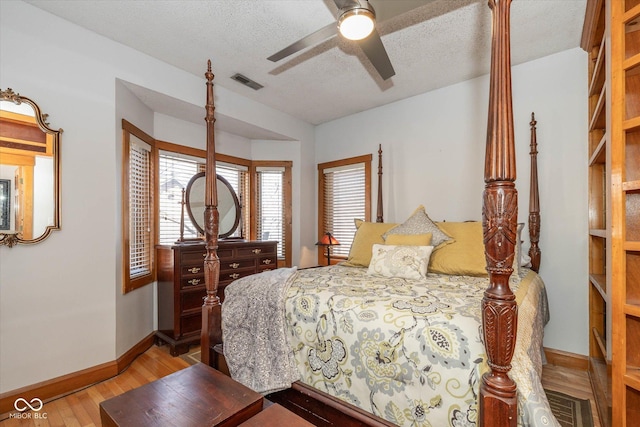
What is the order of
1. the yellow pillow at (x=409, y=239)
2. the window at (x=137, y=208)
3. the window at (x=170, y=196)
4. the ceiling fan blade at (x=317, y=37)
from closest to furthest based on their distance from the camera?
1. the ceiling fan blade at (x=317, y=37)
2. the yellow pillow at (x=409, y=239)
3. the window at (x=137, y=208)
4. the window at (x=170, y=196)

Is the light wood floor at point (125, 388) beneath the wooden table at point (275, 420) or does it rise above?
beneath

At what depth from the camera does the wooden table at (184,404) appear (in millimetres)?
1192

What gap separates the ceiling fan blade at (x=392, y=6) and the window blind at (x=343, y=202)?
237 cm

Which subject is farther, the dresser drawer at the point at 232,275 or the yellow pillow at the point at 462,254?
the dresser drawer at the point at 232,275

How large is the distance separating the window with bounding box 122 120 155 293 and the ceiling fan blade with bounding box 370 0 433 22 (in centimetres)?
228

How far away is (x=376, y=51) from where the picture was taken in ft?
6.40

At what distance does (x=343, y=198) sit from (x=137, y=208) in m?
2.46

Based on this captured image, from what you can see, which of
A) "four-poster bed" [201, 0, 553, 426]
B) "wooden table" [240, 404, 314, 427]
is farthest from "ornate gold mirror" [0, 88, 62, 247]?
"four-poster bed" [201, 0, 553, 426]

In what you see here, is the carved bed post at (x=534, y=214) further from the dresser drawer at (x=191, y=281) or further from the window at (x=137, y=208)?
the window at (x=137, y=208)

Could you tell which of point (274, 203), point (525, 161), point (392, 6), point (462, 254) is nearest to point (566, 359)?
point (462, 254)

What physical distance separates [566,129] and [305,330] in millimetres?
2754

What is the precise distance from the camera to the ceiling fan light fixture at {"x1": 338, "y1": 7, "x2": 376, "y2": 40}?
61.7 inches

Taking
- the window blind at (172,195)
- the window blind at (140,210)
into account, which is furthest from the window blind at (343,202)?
the window blind at (140,210)

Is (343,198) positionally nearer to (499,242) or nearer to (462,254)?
(462,254)
